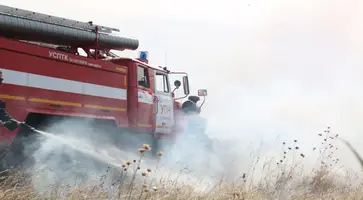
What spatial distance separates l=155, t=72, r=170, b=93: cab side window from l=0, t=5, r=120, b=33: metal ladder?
1881 millimetres

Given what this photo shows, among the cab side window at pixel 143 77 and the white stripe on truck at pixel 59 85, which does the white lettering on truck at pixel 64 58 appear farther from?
the cab side window at pixel 143 77

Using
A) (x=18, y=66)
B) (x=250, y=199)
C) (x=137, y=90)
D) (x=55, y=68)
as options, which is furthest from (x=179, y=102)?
(x=250, y=199)

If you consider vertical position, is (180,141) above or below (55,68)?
below

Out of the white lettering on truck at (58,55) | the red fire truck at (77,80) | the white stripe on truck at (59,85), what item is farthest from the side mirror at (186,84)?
the white lettering on truck at (58,55)

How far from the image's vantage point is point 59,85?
29.9ft

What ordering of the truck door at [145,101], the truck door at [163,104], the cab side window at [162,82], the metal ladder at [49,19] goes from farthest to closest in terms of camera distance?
the cab side window at [162,82]
the truck door at [163,104]
the truck door at [145,101]
the metal ladder at [49,19]

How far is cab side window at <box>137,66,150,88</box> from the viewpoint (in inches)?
452

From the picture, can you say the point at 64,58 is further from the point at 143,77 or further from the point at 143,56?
the point at 143,56

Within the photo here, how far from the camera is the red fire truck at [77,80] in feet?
27.5

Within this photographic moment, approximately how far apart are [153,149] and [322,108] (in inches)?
342

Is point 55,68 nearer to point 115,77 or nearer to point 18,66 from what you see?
point 18,66

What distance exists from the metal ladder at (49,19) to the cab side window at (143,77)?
3.92 ft

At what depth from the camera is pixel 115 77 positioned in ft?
34.9

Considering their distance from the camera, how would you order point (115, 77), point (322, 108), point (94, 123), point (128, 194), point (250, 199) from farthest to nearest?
point (322, 108) < point (115, 77) < point (94, 123) < point (250, 199) < point (128, 194)
